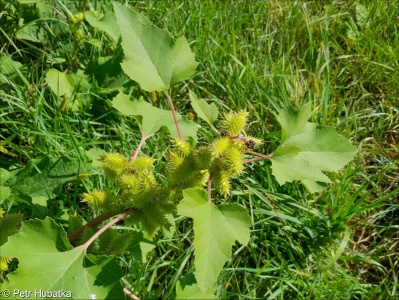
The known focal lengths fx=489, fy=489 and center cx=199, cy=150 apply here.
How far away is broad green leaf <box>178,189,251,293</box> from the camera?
119cm

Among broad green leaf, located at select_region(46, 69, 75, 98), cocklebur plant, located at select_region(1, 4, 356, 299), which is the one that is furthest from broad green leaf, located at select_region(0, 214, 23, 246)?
broad green leaf, located at select_region(46, 69, 75, 98)

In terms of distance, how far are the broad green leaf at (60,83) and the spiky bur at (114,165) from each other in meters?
1.00

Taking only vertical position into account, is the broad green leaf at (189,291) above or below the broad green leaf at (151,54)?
below

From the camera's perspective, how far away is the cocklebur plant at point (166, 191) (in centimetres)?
125

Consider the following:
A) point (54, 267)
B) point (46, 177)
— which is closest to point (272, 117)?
point (46, 177)

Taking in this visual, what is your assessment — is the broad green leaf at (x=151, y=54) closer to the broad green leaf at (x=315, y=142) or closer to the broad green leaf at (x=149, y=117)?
the broad green leaf at (x=149, y=117)

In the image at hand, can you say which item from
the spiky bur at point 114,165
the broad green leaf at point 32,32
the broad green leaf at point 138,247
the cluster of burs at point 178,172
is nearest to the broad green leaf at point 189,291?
A: the broad green leaf at point 138,247

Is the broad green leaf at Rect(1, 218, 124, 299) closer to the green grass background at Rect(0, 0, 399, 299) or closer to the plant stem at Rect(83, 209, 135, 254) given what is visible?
the plant stem at Rect(83, 209, 135, 254)

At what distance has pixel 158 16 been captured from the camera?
9.27ft

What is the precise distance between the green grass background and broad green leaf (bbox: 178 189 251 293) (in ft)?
2.68

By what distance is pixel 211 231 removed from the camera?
1.23 metres

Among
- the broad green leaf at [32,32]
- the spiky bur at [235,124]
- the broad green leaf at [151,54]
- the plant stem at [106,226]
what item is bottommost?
the plant stem at [106,226]

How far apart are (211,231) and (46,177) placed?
108 cm

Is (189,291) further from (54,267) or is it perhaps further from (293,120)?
(293,120)
